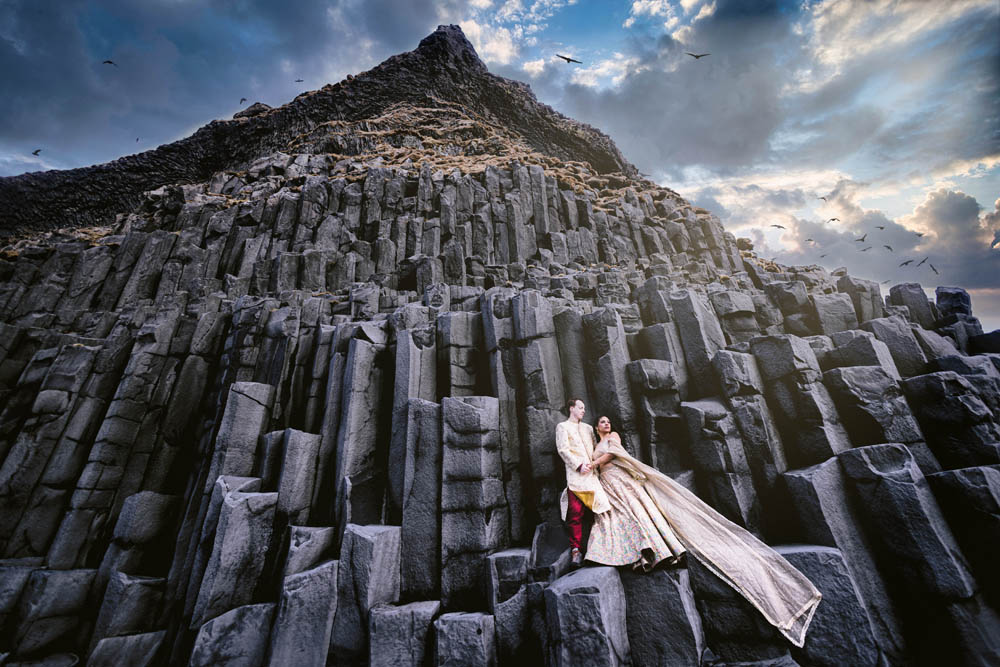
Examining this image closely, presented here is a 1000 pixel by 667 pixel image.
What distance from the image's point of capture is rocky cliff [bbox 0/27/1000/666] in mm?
3863

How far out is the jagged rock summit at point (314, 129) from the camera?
30312 millimetres

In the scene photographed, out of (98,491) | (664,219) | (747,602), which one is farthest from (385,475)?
(664,219)

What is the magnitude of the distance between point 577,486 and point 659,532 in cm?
101

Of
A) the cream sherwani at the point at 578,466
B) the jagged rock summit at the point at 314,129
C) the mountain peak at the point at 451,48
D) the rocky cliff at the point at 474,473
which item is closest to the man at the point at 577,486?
the cream sherwani at the point at 578,466

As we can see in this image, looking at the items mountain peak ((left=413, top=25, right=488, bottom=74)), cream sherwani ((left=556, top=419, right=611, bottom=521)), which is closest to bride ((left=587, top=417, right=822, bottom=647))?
cream sherwani ((left=556, top=419, right=611, bottom=521))

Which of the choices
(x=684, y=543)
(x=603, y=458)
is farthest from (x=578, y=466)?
(x=684, y=543)

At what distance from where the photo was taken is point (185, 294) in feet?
44.3

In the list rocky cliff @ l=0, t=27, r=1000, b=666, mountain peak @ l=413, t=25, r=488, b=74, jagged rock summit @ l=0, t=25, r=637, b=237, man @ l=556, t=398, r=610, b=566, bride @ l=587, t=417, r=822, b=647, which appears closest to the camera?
bride @ l=587, t=417, r=822, b=647

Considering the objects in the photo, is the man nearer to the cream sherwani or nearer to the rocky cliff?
the cream sherwani

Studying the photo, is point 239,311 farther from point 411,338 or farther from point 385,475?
point 385,475

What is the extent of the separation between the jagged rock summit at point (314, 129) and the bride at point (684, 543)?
38.2 metres

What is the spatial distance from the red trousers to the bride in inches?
8.6

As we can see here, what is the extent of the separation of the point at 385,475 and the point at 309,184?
18.6m

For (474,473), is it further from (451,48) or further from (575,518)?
(451,48)
